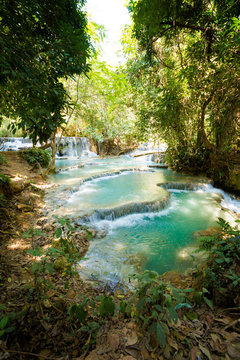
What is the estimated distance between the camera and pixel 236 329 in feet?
4.42

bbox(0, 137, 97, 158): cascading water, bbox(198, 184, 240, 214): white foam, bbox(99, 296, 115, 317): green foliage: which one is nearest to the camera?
bbox(99, 296, 115, 317): green foliage

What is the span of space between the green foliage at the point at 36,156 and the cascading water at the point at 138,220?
10.3 ft

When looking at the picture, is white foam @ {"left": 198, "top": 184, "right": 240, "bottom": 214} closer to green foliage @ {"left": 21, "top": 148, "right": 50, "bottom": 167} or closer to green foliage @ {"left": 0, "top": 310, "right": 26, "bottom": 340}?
green foliage @ {"left": 0, "top": 310, "right": 26, "bottom": 340}

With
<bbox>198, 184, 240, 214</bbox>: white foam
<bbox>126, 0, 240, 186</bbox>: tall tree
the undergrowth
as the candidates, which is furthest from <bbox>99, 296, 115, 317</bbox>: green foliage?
<bbox>198, 184, 240, 214</bbox>: white foam

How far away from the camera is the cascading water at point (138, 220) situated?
3.27 m

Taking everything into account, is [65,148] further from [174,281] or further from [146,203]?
[174,281]

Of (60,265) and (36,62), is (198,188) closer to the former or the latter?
(60,265)

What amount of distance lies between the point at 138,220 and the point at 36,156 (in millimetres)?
7492

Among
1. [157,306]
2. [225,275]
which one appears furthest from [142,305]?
[225,275]

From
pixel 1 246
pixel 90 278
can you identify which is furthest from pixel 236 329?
pixel 1 246

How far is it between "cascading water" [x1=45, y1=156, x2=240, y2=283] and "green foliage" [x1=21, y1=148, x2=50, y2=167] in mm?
3150

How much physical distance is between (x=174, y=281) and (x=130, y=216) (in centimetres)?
285

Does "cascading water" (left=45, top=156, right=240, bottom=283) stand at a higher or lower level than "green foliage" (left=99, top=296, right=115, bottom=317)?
lower

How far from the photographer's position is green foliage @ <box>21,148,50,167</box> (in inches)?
346
